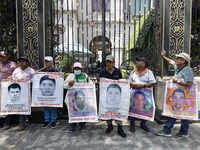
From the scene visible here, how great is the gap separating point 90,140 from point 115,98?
3.41 ft

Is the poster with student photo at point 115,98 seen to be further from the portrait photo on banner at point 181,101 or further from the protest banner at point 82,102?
the portrait photo on banner at point 181,101

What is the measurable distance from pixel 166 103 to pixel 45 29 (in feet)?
12.1

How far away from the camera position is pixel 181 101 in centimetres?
332

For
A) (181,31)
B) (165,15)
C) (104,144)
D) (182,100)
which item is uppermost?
(165,15)

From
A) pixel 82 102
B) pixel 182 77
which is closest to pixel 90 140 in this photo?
pixel 82 102

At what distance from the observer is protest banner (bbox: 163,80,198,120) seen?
327cm

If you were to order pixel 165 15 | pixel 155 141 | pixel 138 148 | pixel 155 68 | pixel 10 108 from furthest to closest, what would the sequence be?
pixel 155 68, pixel 165 15, pixel 10 108, pixel 155 141, pixel 138 148

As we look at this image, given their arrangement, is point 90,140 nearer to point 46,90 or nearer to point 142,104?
point 142,104

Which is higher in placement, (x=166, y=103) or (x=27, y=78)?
(x=27, y=78)

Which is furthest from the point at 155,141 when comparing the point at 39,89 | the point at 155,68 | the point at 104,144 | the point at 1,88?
the point at 1,88

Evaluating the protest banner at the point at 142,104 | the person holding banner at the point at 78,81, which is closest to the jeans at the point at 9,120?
the person holding banner at the point at 78,81

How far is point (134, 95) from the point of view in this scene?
3.60m

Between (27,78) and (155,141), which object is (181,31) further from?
(27,78)

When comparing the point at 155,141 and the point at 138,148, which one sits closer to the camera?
the point at 138,148
